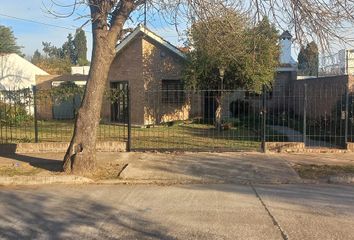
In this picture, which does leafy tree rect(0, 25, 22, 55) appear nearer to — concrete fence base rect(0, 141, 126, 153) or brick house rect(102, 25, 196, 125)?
brick house rect(102, 25, 196, 125)

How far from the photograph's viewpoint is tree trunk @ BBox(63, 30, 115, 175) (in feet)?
32.5

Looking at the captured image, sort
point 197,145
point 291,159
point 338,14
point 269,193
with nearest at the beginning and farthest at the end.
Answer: point 269,193 → point 338,14 → point 291,159 → point 197,145

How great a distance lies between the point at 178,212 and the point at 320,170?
14.6 ft

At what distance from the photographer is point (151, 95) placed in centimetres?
2383

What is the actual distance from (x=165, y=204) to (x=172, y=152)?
5.07 meters

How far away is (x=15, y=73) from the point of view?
31.5 meters

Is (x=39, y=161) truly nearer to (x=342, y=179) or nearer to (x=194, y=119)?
(x=342, y=179)

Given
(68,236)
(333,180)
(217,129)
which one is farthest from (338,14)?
(217,129)

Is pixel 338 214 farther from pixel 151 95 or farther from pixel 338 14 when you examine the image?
pixel 151 95

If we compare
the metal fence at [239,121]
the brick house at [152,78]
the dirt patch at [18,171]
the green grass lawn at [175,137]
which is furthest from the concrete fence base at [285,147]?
the brick house at [152,78]

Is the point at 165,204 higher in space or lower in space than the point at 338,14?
lower

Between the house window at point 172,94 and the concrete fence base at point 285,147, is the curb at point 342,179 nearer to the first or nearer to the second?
the concrete fence base at point 285,147

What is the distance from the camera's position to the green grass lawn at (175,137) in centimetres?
1445

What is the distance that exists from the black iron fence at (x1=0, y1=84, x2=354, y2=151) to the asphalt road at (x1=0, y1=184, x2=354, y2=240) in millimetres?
4512
